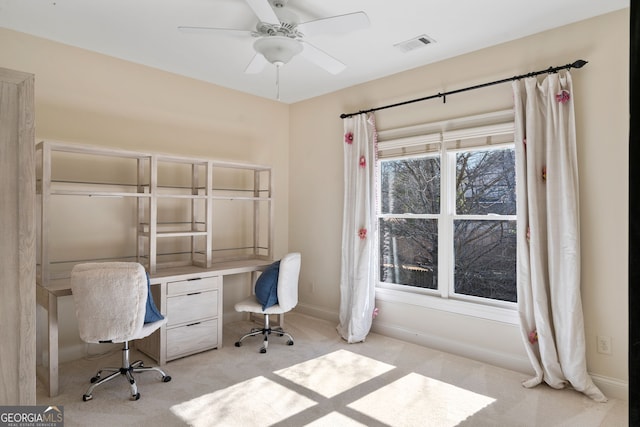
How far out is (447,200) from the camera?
11.7 feet

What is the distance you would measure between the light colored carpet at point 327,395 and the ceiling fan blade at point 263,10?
99.0 inches

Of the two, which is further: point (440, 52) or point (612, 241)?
point (440, 52)

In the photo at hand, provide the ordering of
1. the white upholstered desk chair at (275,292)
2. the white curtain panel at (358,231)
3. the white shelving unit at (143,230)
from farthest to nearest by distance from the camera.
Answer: the white curtain panel at (358,231), the white upholstered desk chair at (275,292), the white shelving unit at (143,230)

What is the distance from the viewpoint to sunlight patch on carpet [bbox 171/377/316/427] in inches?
94.7

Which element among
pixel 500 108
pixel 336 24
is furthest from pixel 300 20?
pixel 500 108

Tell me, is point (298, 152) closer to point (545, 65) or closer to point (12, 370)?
point (545, 65)

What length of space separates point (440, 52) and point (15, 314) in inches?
139

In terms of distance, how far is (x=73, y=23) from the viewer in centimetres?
293

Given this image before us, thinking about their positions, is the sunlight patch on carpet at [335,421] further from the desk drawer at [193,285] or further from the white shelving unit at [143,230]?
the desk drawer at [193,285]

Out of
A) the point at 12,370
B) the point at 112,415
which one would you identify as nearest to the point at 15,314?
the point at 12,370

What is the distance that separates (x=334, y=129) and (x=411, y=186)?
1.20 m

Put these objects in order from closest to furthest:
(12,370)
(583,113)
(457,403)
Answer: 1. (12,370)
2. (457,403)
3. (583,113)

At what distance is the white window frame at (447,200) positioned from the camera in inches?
126

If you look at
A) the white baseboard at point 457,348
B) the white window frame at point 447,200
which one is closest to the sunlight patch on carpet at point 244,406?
the white baseboard at point 457,348
